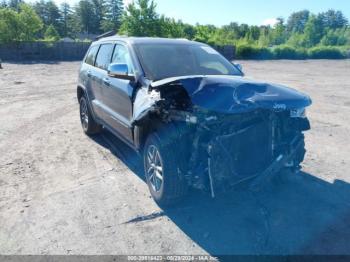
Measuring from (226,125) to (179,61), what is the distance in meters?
1.67

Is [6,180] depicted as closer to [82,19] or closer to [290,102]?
[290,102]

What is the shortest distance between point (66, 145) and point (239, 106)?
414 cm

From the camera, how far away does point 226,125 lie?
3297 millimetres

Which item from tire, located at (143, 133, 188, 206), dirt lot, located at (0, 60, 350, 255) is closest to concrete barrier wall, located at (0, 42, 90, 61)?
dirt lot, located at (0, 60, 350, 255)

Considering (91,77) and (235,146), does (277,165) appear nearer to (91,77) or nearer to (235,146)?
(235,146)

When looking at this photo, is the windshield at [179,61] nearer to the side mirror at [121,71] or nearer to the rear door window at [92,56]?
the side mirror at [121,71]

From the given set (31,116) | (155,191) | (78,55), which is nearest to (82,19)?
(78,55)

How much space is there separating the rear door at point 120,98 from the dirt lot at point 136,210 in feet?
2.35

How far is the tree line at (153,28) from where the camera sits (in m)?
33.1

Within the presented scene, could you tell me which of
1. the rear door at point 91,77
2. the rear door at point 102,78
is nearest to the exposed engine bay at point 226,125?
the rear door at point 102,78

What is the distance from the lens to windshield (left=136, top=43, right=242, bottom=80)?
4246mm

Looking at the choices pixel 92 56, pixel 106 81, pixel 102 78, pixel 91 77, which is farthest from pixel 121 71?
pixel 92 56

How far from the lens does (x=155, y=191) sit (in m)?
3.89

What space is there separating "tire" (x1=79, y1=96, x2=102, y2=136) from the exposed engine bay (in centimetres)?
299
